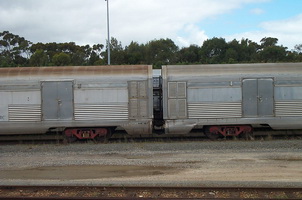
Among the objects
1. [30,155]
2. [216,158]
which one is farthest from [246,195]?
[30,155]

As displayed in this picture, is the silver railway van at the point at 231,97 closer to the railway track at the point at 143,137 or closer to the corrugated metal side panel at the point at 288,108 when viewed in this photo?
the corrugated metal side panel at the point at 288,108

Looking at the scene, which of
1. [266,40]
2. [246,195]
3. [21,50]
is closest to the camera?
[246,195]

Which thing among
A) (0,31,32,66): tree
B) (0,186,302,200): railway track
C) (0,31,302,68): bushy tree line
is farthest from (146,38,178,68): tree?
(0,186,302,200): railway track

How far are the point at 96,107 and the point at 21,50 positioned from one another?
165ft

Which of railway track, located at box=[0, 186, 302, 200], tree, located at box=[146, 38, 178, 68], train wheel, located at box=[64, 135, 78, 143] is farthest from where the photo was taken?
tree, located at box=[146, 38, 178, 68]

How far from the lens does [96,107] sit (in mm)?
13016

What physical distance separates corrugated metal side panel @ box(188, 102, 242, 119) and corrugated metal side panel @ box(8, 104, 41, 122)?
596 centimetres

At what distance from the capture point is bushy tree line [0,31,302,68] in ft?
133

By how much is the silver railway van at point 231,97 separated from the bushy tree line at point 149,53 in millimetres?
Result: 23119

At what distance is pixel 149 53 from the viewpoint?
52125 millimetres

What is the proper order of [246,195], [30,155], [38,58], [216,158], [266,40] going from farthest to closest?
[266,40] → [38,58] → [30,155] → [216,158] → [246,195]

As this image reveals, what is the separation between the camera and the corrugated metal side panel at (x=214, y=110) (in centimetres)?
1295

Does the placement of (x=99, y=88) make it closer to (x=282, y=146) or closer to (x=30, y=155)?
(x=30, y=155)

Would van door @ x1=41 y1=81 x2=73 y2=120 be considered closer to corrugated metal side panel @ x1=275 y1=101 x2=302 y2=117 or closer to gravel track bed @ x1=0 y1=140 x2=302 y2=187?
gravel track bed @ x1=0 y1=140 x2=302 y2=187
